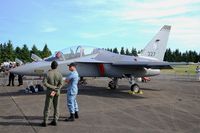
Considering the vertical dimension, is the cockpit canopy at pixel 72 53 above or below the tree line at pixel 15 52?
below

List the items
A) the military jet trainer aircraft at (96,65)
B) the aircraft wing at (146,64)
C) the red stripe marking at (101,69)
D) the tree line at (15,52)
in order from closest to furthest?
the military jet trainer aircraft at (96,65), the aircraft wing at (146,64), the red stripe marking at (101,69), the tree line at (15,52)

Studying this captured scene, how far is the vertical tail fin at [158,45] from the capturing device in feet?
68.2

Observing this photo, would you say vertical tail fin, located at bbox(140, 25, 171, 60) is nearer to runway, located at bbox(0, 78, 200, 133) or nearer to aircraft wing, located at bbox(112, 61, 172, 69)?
aircraft wing, located at bbox(112, 61, 172, 69)

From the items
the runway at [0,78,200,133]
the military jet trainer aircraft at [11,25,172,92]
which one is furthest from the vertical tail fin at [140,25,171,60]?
the runway at [0,78,200,133]

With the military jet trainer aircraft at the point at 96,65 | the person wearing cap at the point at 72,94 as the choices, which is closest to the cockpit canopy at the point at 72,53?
the military jet trainer aircraft at the point at 96,65

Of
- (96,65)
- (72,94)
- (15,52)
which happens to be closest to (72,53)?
(96,65)

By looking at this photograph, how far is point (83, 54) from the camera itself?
16125mm

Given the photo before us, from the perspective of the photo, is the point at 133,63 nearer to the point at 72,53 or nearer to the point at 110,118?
the point at 72,53

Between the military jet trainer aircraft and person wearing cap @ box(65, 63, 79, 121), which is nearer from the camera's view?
person wearing cap @ box(65, 63, 79, 121)

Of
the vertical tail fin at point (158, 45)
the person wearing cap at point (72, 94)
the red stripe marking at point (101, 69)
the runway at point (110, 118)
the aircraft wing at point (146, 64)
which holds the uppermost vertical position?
the vertical tail fin at point (158, 45)

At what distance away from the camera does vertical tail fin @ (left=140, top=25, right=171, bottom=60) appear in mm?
20797

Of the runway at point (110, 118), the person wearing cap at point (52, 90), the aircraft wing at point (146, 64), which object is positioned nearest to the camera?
the runway at point (110, 118)

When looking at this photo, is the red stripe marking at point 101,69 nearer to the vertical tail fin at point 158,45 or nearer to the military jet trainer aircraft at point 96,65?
the military jet trainer aircraft at point 96,65

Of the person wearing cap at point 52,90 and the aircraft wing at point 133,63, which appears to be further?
the aircraft wing at point 133,63
